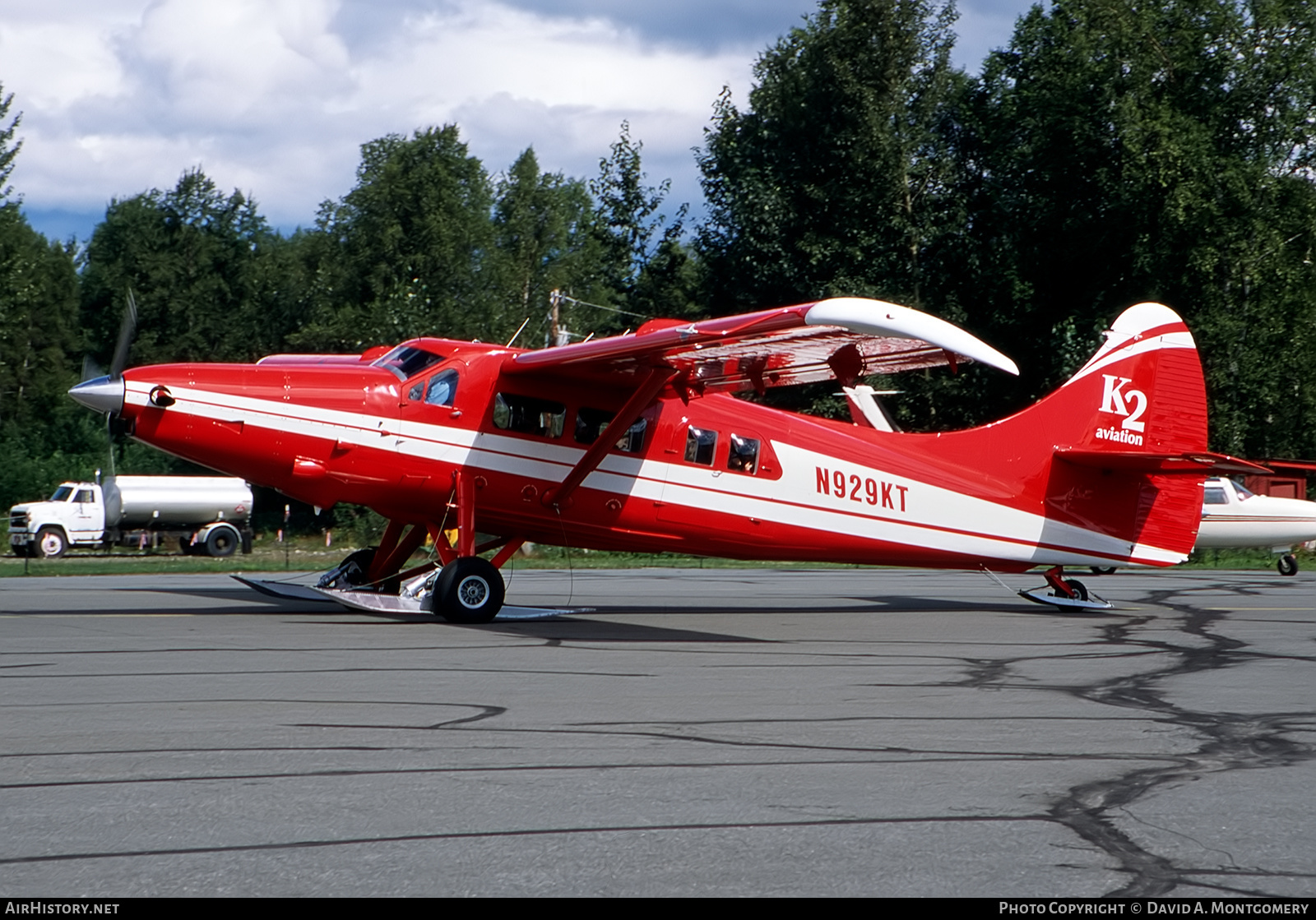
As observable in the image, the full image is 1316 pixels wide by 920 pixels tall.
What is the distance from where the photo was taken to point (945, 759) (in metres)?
6.61

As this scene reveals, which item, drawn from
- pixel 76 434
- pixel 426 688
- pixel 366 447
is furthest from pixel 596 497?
pixel 76 434

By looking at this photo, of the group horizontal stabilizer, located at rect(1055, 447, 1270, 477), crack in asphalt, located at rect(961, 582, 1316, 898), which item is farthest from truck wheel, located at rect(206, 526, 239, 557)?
crack in asphalt, located at rect(961, 582, 1316, 898)

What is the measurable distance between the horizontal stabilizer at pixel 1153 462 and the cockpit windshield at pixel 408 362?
825cm

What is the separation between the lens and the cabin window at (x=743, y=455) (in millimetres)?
15891

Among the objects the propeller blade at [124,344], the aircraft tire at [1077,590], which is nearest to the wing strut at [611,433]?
the propeller blade at [124,344]

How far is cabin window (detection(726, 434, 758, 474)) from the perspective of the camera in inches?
626

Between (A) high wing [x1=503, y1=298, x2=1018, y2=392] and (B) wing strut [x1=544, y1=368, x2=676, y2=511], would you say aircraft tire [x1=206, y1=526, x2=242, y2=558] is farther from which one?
(A) high wing [x1=503, y1=298, x2=1018, y2=392]

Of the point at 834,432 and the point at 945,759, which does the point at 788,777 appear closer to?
the point at 945,759

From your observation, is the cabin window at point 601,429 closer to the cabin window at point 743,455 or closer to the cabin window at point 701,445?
the cabin window at point 701,445

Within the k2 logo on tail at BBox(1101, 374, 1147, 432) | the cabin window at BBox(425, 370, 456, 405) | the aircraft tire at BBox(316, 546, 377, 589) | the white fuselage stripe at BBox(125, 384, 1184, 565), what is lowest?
the aircraft tire at BBox(316, 546, 377, 589)

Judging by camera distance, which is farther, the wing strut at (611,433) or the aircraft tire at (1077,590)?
the aircraft tire at (1077,590)

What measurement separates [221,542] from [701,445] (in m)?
30.8

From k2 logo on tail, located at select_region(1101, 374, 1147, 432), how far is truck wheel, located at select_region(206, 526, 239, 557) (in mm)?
32470

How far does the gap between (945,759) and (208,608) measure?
1147cm
